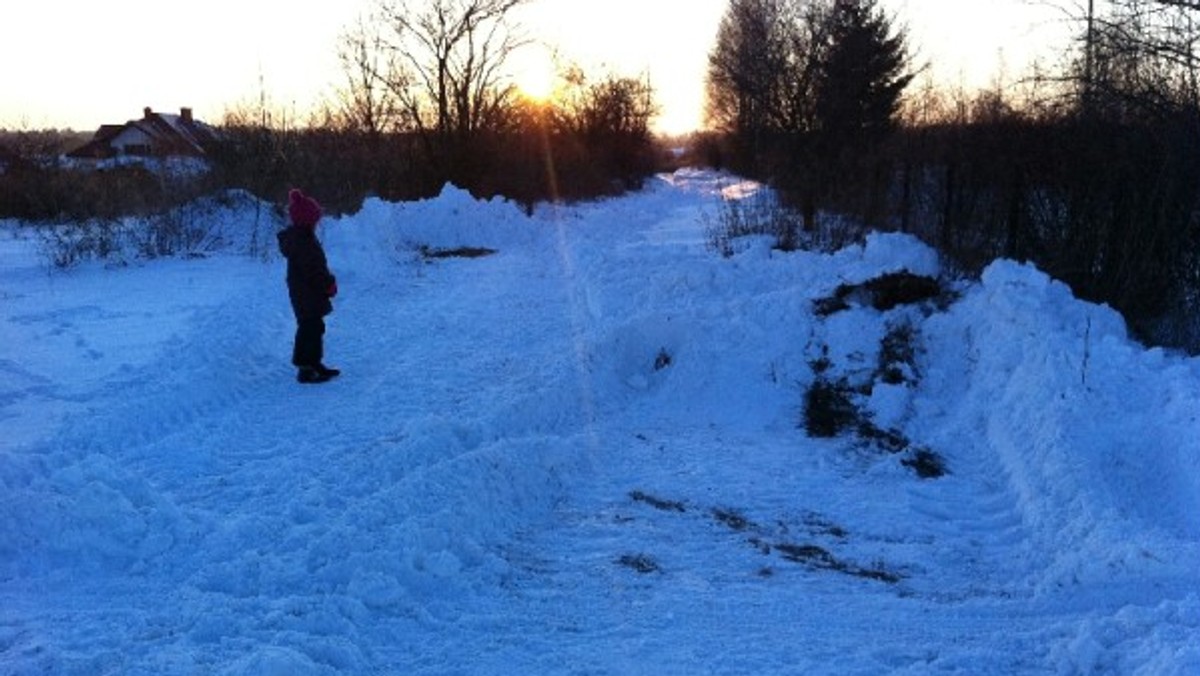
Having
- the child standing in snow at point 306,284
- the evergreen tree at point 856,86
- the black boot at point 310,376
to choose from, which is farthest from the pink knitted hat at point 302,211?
the evergreen tree at point 856,86

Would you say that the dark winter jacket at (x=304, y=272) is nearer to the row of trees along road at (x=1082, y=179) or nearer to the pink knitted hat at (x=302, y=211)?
the pink knitted hat at (x=302, y=211)

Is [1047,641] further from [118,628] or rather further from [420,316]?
[420,316]

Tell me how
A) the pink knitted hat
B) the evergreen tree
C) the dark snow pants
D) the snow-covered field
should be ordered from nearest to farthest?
the snow-covered field → the pink knitted hat → the dark snow pants → the evergreen tree

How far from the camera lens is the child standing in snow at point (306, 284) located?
29.9ft

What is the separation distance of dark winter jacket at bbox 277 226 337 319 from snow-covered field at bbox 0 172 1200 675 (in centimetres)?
84

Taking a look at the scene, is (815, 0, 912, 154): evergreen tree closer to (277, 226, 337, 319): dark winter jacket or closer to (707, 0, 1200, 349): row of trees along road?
(707, 0, 1200, 349): row of trees along road

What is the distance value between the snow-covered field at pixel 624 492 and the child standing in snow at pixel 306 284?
0.45 metres

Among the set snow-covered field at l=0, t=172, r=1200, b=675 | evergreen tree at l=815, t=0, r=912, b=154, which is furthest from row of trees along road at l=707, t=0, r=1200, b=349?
evergreen tree at l=815, t=0, r=912, b=154

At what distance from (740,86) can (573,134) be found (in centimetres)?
995

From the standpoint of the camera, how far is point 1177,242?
10.0 metres

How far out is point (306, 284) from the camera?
916cm

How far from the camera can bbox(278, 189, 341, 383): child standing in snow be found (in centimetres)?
910

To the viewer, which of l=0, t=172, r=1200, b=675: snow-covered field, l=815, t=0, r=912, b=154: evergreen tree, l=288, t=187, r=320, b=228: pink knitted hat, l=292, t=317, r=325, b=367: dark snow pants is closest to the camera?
l=0, t=172, r=1200, b=675: snow-covered field

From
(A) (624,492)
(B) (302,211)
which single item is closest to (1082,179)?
(A) (624,492)
